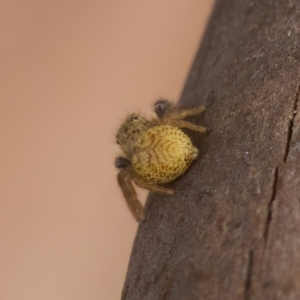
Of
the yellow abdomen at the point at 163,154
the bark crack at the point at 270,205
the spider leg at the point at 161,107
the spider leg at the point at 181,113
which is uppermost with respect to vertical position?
the spider leg at the point at 161,107

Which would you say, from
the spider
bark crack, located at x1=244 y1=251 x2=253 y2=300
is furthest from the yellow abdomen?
bark crack, located at x1=244 y1=251 x2=253 y2=300

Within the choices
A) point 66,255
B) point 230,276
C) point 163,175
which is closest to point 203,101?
point 163,175

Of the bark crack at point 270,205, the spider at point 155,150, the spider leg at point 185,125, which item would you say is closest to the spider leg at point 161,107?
the spider at point 155,150

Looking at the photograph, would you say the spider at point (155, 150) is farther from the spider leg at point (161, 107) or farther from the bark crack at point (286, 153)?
the bark crack at point (286, 153)

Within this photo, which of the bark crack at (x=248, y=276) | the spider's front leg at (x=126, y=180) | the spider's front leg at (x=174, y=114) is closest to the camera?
the bark crack at (x=248, y=276)

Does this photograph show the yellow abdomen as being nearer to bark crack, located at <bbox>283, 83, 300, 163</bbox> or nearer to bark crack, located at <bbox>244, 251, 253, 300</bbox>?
bark crack, located at <bbox>283, 83, 300, 163</bbox>

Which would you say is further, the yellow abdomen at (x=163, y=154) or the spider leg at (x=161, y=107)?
the spider leg at (x=161, y=107)

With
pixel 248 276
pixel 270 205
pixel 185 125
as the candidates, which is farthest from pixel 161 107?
pixel 248 276
